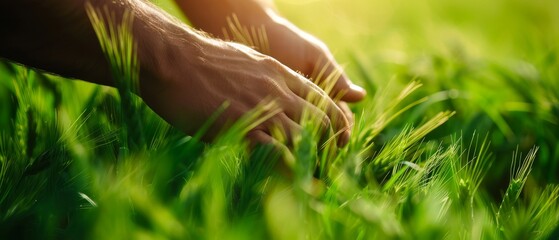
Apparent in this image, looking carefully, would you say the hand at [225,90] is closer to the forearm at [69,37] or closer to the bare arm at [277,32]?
the forearm at [69,37]

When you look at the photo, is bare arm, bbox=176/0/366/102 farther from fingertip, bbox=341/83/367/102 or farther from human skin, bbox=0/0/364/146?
human skin, bbox=0/0/364/146

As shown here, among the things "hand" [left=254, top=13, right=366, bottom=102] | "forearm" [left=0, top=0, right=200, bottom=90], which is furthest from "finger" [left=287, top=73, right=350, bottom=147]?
"hand" [left=254, top=13, right=366, bottom=102]

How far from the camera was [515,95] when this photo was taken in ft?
4.84

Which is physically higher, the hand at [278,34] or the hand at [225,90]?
the hand at [225,90]

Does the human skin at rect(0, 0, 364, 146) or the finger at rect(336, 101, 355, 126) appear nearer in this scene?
the human skin at rect(0, 0, 364, 146)

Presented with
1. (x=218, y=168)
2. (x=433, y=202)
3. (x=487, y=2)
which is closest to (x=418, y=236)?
(x=433, y=202)

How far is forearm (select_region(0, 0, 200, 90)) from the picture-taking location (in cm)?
84

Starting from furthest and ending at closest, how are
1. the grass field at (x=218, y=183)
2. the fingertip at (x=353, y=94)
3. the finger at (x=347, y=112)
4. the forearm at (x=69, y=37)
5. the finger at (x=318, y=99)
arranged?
the fingertip at (x=353, y=94)
the finger at (x=347, y=112)
the finger at (x=318, y=99)
the forearm at (x=69, y=37)
the grass field at (x=218, y=183)

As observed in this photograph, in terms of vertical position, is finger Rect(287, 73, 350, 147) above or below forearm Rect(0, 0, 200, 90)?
below

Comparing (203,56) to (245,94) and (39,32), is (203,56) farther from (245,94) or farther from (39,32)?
(39,32)

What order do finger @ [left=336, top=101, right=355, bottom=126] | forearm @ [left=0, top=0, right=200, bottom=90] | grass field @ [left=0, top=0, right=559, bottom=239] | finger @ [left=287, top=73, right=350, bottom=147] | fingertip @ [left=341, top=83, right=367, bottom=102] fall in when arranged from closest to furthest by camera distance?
grass field @ [left=0, top=0, right=559, bottom=239] < forearm @ [left=0, top=0, right=200, bottom=90] < finger @ [left=287, top=73, right=350, bottom=147] < finger @ [left=336, top=101, right=355, bottom=126] < fingertip @ [left=341, top=83, right=367, bottom=102]

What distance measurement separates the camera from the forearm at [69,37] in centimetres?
84

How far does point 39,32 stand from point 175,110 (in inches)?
7.1

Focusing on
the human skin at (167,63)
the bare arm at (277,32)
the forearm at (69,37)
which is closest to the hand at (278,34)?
the bare arm at (277,32)
